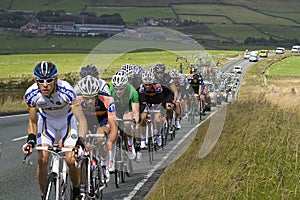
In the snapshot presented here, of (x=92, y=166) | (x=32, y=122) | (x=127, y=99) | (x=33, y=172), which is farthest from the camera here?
(x=33, y=172)

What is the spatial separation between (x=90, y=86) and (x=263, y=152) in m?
4.98

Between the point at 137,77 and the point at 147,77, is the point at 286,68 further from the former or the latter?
the point at 147,77

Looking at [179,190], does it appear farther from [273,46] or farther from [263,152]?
[273,46]

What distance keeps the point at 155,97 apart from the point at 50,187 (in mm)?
7480

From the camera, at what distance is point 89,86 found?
8508 millimetres

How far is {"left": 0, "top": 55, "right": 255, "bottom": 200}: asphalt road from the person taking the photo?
368 inches

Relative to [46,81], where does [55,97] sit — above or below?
below

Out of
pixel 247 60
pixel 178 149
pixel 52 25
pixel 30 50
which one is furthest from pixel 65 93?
pixel 52 25

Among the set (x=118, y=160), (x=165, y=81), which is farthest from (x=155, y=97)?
(x=118, y=160)

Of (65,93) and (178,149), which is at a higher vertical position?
(65,93)

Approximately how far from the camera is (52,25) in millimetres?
173000

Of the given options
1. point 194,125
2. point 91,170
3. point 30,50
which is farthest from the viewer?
point 30,50

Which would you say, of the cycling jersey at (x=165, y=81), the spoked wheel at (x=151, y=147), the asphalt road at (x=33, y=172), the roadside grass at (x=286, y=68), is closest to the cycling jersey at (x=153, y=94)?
the cycling jersey at (x=165, y=81)

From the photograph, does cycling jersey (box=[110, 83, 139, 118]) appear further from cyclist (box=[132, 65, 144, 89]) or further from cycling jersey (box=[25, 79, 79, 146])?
cycling jersey (box=[25, 79, 79, 146])
